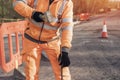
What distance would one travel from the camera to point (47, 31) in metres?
4.98

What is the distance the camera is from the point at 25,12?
15.7 ft

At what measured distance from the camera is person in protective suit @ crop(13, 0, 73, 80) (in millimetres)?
4820

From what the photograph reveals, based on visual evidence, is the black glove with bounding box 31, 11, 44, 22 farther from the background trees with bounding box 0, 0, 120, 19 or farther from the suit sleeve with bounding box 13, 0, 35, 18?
the background trees with bounding box 0, 0, 120, 19

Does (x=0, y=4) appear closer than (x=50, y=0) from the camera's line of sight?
No

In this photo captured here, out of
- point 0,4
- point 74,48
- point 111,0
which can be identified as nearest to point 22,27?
point 74,48

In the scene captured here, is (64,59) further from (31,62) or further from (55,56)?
(31,62)

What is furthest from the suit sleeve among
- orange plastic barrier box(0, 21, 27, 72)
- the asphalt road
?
the asphalt road

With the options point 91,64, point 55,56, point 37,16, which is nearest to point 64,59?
point 55,56

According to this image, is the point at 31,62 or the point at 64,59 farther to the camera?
the point at 31,62

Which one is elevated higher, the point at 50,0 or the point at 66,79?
the point at 50,0

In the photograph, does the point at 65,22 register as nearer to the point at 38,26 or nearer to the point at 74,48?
the point at 38,26

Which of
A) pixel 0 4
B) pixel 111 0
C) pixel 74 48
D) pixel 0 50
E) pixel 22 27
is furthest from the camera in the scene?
pixel 111 0

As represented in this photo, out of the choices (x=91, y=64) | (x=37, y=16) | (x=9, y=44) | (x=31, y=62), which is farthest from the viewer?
(x=91, y=64)

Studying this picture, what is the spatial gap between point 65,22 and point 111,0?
111418 mm
